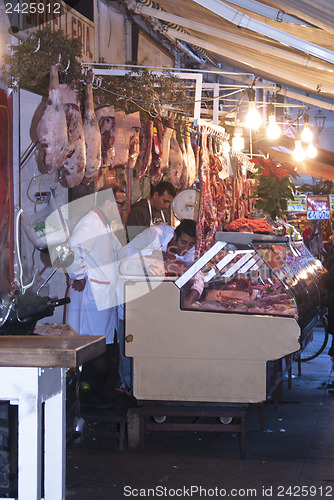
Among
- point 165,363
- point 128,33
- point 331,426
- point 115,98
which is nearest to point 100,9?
point 128,33

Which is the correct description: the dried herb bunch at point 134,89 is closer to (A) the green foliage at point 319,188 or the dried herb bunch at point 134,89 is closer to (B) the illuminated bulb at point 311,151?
(B) the illuminated bulb at point 311,151

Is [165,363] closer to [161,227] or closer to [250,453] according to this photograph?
[250,453]

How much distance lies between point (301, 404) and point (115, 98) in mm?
4021

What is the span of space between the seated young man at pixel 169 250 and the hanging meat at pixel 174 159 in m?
1.87

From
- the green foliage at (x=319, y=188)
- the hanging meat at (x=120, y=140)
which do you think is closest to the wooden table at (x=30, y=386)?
the hanging meat at (x=120, y=140)

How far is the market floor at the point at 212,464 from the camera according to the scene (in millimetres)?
5016

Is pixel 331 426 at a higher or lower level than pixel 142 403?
lower

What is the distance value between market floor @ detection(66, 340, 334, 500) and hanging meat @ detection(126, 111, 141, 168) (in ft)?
9.59

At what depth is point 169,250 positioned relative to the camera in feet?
23.2

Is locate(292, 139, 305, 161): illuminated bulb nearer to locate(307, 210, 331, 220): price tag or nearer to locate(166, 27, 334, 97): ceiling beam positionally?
locate(166, 27, 334, 97): ceiling beam

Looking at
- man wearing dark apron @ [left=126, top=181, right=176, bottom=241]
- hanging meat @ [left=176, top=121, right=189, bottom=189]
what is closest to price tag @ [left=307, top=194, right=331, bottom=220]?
hanging meat @ [left=176, top=121, right=189, bottom=189]

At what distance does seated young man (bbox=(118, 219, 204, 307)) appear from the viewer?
240 inches

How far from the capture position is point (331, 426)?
6891 mm

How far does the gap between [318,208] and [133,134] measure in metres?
12.3
